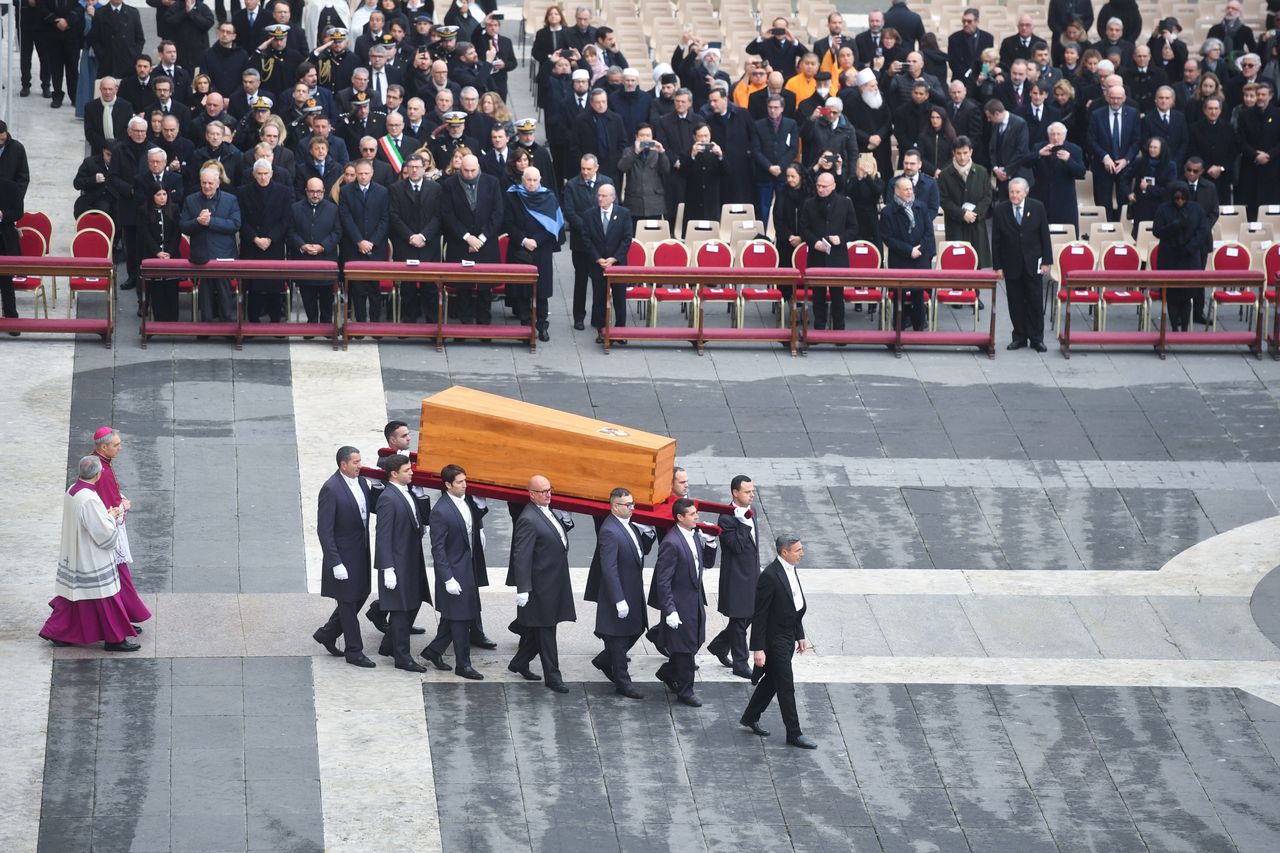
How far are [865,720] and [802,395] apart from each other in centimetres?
699

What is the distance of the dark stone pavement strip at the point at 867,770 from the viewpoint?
14336 mm

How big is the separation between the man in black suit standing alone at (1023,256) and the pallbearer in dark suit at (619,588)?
914cm

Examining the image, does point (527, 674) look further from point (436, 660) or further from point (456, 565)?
point (456, 565)

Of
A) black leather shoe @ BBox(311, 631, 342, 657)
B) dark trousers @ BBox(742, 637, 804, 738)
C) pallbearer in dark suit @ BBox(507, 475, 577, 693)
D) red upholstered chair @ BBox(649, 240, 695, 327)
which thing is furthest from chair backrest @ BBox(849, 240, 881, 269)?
black leather shoe @ BBox(311, 631, 342, 657)

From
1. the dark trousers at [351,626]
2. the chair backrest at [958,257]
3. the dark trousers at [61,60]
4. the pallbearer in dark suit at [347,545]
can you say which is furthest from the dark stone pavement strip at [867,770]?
the dark trousers at [61,60]

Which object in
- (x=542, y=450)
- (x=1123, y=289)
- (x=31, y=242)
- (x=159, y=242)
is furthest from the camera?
(x=1123, y=289)

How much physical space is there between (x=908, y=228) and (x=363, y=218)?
592 centimetres

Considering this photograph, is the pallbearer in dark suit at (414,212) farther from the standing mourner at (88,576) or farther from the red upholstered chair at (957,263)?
the standing mourner at (88,576)

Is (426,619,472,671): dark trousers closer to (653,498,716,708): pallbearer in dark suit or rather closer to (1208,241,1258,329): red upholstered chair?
(653,498,716,708): pallbearer in dark suit

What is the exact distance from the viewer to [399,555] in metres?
16.2

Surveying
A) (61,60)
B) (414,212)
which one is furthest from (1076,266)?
(61,60)

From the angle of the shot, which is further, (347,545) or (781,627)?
(347,545)

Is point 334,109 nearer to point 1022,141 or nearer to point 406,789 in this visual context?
point 1022,141

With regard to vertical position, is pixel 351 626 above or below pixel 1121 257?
below
